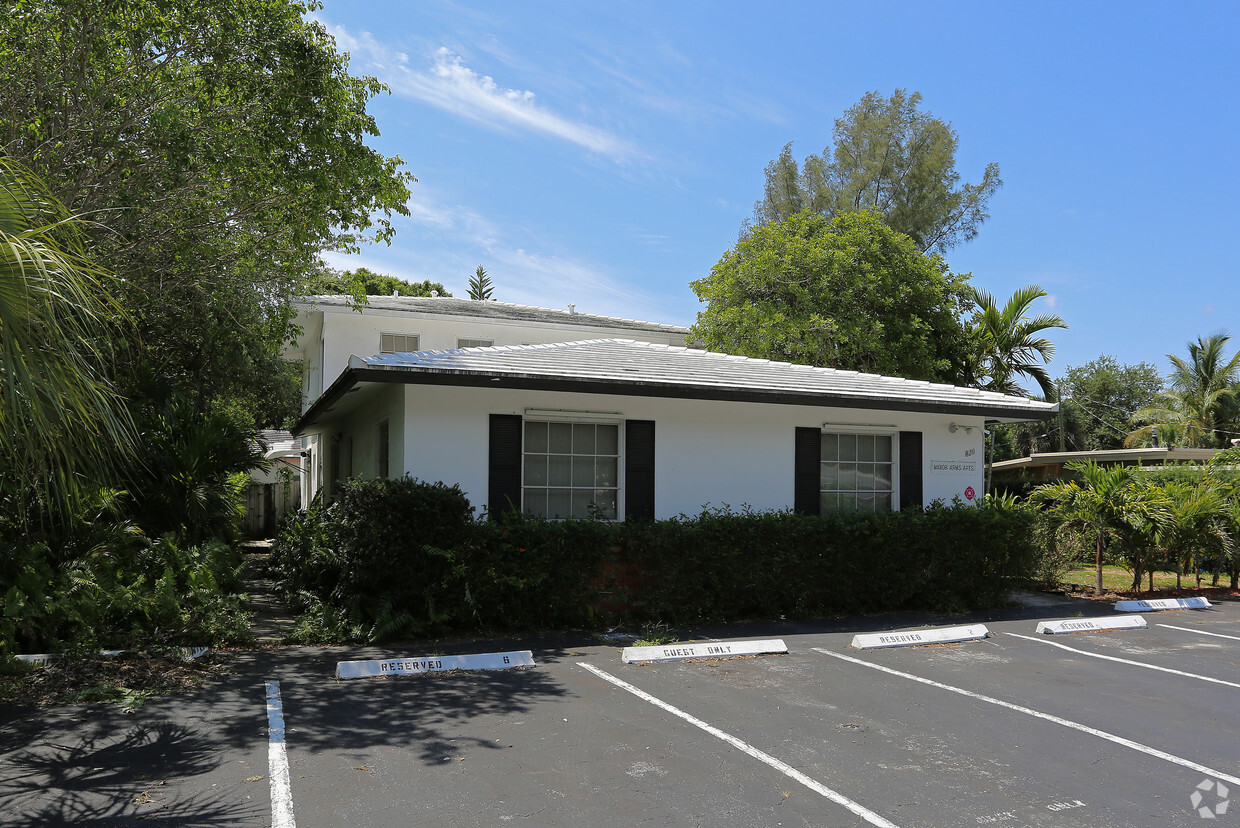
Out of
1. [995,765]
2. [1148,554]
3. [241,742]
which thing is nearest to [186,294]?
[241,742]

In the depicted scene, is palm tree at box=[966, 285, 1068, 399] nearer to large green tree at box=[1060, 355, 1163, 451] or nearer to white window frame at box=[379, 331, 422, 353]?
white window frame at box=[379, 331, 422, 353]

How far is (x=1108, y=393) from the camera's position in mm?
47812

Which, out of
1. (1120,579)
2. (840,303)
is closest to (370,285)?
(840,303)

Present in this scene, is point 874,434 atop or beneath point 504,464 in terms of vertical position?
atop

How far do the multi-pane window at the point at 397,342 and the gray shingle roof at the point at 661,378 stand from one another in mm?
9295

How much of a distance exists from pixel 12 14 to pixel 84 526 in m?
5.63

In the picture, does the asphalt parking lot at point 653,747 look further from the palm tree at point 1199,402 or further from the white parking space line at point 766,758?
the palm tree at point 1199,402

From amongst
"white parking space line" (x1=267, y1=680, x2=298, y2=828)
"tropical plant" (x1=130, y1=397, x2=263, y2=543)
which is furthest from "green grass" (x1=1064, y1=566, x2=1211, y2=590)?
"tropical plant" (x1=130, y1=397, x2=263, y2=543)

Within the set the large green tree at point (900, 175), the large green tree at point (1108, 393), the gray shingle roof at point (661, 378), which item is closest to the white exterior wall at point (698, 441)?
the gray shingle roof at point (661, 378)

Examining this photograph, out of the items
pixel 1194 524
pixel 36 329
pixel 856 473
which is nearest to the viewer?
pixel 36 329

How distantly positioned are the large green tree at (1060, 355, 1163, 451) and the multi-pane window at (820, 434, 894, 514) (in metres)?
37.9

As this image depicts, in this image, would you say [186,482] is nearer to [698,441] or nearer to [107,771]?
[698,441]

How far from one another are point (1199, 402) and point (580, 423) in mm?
32996

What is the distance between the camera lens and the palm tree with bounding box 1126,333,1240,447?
3284cm
